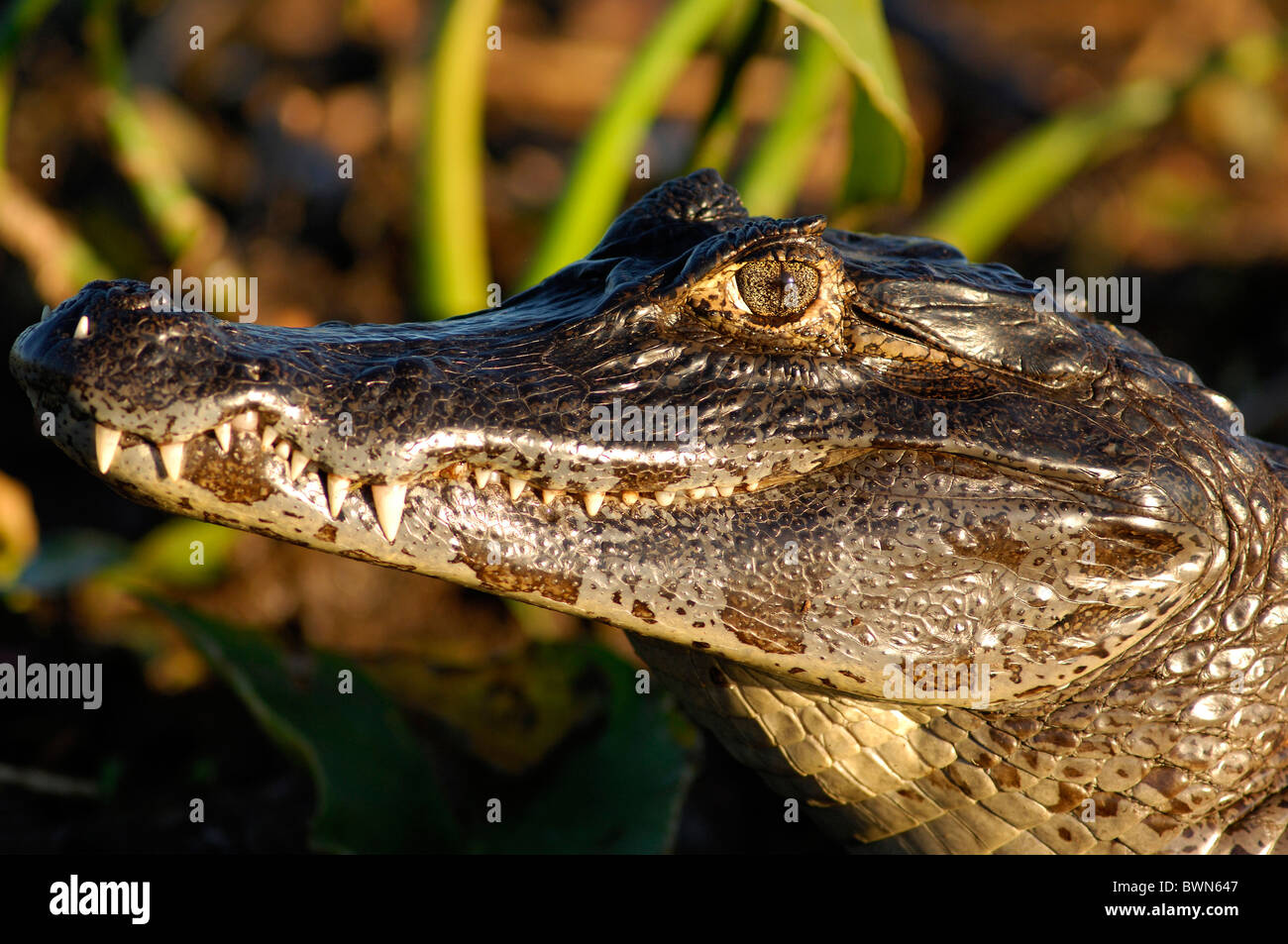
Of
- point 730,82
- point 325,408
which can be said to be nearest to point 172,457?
point 325,408

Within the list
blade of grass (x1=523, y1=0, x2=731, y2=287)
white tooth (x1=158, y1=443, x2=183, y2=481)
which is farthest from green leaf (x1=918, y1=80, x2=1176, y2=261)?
white tooth (x1=158, y1=443, x2=183, y2=481)

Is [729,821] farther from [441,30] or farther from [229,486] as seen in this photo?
[441,30]

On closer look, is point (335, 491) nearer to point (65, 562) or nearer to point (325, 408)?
point (325, 408)

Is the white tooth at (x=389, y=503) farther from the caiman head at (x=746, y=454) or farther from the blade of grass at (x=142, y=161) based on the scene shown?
the blade of grass at (x=142, y=161)

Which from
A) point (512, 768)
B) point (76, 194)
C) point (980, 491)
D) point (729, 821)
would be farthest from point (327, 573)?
point (76, 194)

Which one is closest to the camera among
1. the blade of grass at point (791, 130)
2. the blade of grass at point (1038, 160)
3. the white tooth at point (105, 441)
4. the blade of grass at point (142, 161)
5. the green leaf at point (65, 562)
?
the white tooth at point (105, 441)

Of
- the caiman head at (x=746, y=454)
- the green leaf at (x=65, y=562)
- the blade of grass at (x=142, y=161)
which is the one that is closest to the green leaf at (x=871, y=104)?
the caiman head at (x=746, y=454)
